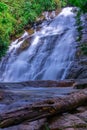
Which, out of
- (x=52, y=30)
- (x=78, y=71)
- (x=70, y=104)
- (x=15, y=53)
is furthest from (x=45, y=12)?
(x=70, y=104)

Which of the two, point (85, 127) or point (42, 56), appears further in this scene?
point (42, 56)

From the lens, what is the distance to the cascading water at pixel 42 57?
28.1m

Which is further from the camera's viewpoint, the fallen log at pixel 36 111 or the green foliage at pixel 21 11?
the green foliage at pixel 21 11

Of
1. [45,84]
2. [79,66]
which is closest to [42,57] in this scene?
[79,66]

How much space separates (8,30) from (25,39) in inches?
132

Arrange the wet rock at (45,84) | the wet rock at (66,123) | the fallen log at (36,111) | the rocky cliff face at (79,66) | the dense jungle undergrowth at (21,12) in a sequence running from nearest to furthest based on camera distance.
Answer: the fallen log at (36,111)
the wet rock at (66,123)
the wet rock at (45,84)
the rocky cliff face at (79,66)
the dense jungle undergrowth at (21,12)

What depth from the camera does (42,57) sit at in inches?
1223

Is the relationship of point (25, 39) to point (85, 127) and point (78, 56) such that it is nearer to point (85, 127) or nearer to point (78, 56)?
point (78, 56)

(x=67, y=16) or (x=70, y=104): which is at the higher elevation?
(x=70, y=104)

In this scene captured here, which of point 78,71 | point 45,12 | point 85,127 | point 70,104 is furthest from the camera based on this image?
point 45,12

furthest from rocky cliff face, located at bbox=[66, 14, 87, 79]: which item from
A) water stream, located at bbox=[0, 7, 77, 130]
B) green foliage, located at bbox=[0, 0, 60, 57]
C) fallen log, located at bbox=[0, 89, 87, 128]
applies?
fallen log, located at bbox=[0, 89, 87, 128]

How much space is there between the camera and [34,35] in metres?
37.8

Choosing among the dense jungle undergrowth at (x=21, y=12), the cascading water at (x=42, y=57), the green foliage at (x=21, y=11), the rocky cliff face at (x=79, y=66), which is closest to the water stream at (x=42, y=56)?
the cascading water at (x=42, y=57)

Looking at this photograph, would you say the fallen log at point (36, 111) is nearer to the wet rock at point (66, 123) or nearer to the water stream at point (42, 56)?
the wet rock at point (66, 123)
